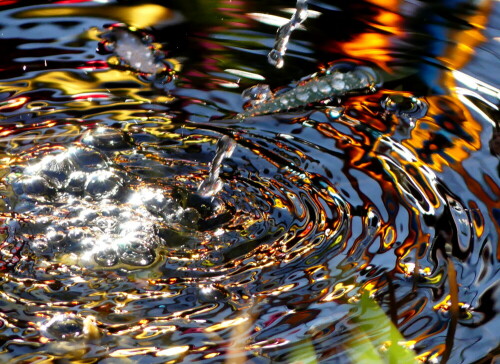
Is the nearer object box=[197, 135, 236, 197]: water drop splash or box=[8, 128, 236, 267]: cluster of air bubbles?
box=[8, 128, 236, 267]: cluster of air bubbles

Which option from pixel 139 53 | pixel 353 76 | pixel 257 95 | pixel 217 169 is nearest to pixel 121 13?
pixel 139 53

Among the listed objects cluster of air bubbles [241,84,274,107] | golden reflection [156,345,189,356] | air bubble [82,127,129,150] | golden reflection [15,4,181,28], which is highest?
golden reflection [15,4,181,28]

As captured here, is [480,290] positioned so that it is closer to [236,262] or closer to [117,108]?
[236,262]

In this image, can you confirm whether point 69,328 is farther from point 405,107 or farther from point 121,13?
point 121,13

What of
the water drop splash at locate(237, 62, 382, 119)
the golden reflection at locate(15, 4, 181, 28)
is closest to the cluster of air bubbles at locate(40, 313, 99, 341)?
the water drop splash at locate(237, 62, 382, 119)

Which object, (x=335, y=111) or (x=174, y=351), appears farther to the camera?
(x=335, y=111)

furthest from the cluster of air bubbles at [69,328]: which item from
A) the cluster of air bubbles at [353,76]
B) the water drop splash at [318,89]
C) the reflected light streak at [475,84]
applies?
the reflected light streak at [475,84]

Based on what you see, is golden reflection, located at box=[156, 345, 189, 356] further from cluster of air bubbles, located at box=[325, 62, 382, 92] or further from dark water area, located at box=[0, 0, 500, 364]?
cluster of air bubbles, located at box=[325, 62, 382, 92]

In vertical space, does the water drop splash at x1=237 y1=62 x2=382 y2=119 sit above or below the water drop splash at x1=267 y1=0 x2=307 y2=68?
below
